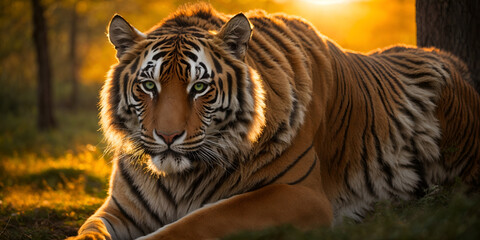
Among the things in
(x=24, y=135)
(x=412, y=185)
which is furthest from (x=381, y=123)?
(x=24, y=135)

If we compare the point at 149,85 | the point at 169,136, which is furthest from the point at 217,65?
the point at 169,136

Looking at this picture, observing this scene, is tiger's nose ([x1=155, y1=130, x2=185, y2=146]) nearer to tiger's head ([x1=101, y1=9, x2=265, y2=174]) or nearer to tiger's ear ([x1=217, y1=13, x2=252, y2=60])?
tiger's head ([x1=101, y1=9, x2=265, y2=174])

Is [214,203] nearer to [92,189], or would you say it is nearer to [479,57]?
[92,189]

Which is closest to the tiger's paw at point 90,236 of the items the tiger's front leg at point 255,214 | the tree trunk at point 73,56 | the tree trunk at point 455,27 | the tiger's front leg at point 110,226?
the tiger's front leg at point 110,226

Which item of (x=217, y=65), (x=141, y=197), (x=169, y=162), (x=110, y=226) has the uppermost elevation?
(x=217, y=65)

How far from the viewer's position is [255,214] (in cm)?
290

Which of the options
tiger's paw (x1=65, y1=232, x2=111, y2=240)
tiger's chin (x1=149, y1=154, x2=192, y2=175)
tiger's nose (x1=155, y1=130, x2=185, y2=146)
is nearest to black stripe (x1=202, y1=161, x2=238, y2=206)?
tiger's chin (x1=149, y1=154, x2=192, y2=175)

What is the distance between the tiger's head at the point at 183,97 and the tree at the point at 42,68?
379 inches

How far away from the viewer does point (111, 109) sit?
10.6 feet

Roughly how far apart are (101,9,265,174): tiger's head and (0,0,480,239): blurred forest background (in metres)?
0.81

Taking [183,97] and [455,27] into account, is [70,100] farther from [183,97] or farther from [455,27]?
[183,97]

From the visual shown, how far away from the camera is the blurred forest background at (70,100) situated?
4.17 meters

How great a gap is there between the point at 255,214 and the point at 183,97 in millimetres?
833

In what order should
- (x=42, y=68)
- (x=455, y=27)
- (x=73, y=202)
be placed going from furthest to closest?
(x=42, y=68)
(x=455, y=27)
(x=73, y=202)
